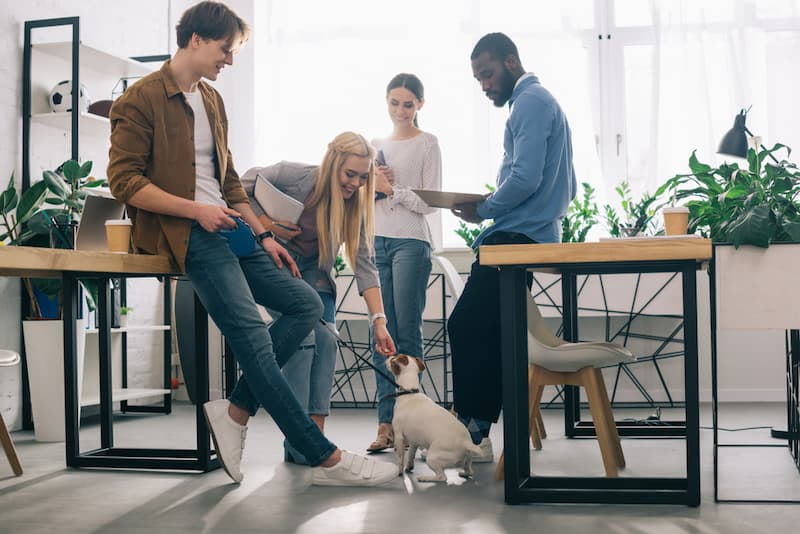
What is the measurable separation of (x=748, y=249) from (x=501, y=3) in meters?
3.08

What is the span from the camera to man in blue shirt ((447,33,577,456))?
2518 mm

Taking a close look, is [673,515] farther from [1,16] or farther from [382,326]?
[1,16]

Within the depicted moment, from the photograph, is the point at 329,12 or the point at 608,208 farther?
the point at 329,12

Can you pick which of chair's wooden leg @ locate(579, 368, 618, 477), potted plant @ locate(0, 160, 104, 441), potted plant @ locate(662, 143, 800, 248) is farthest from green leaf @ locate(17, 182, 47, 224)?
potted plant @ locate(662, 143, 800, 248)

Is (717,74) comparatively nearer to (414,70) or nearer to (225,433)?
(414,70)

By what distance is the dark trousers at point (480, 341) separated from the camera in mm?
2578

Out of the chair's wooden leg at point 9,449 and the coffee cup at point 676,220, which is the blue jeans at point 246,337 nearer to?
the chair's wooden leg at point 9,449

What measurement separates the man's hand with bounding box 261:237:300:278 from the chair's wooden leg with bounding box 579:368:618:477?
91 centimetres

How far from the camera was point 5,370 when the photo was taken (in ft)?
11.9

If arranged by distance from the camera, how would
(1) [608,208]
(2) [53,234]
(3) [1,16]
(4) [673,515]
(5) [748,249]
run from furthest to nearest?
(1) [608,208]
(3) [1,16]
(2) [53,234]
(5) [748,249]
(4) [673,515]

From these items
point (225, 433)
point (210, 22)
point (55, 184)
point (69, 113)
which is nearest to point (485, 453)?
point (225, 433)

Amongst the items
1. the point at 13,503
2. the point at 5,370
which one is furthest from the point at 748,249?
the point at 5,370

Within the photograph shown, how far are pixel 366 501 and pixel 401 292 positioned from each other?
1.00 metres

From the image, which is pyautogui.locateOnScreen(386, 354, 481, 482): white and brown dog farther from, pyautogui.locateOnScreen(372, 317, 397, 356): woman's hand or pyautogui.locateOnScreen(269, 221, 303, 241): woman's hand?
pyautogui.locateOnScreen(269, 221, 303, 241): woman's hand
